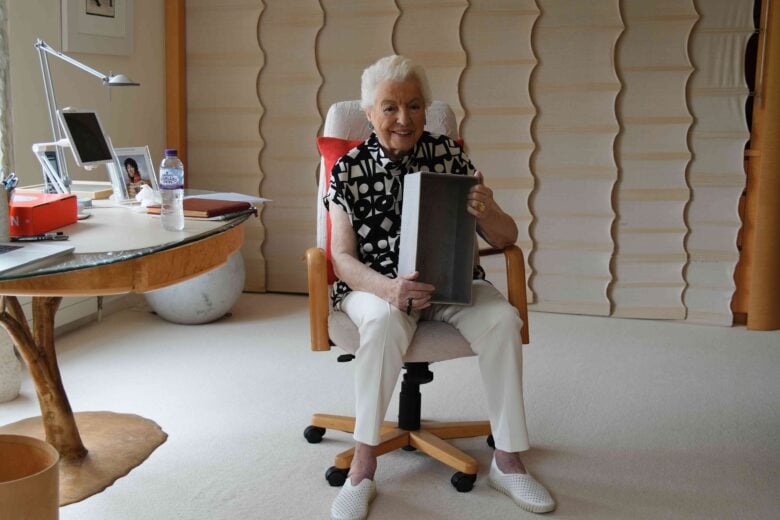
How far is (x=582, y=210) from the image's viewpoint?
4.31 metres

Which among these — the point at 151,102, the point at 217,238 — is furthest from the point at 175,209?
the point at 151,102

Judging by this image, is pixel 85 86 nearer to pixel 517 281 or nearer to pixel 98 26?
pixel 98 26

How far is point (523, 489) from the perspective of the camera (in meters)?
2.41

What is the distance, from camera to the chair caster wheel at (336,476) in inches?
98.1

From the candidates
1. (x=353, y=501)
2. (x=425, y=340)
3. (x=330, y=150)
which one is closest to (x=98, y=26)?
(x=330, y=150)

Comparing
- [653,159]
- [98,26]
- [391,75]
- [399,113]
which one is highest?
[98,26]

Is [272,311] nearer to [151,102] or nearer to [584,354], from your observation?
[151,102]

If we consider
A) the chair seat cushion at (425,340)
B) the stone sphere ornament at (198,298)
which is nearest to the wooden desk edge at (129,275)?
the chair seat cushion at (425,340)

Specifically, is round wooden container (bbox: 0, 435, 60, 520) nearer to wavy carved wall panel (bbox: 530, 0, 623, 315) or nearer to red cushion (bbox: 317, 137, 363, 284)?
red cushion (bbox: 317, 137, 363, 284)

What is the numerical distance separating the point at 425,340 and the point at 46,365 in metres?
1.03

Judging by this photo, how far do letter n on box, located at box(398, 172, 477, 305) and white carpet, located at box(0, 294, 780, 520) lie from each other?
0.58 m

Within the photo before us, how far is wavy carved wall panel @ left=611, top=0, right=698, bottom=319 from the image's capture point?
13.5 feet

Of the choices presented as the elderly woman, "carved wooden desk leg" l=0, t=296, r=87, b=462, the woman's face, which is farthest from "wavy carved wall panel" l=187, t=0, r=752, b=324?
"carved wooden desk leg" l=0, t=296, r=87, b=462

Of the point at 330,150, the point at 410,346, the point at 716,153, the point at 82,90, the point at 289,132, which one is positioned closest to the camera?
the point at 410,346
